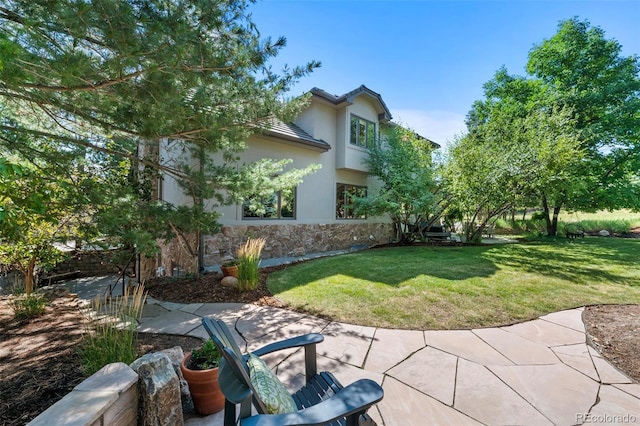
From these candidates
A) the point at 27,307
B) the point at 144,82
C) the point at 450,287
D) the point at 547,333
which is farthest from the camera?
the point at 450,287

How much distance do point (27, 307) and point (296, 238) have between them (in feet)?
22.9

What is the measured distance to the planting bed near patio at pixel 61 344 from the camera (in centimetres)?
222

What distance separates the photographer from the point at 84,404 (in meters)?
1.48

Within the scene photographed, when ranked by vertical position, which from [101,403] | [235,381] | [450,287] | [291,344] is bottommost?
[450,287]

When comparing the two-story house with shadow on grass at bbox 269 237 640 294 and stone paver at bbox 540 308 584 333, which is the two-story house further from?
stone paver at bbox 540 308 584 333

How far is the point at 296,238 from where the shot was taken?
10.1m

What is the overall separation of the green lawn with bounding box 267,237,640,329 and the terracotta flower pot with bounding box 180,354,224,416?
89.4 inches

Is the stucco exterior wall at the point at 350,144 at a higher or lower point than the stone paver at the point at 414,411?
higher

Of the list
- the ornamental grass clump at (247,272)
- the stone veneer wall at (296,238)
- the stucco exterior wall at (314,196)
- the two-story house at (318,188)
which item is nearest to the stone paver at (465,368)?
the ornamental grass clump at (247,272)

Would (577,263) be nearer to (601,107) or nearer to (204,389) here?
(204,389)

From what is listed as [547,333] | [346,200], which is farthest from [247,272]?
[346,200]

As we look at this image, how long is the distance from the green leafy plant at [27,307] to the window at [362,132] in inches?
413

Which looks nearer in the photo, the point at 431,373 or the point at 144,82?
the point at 431,373

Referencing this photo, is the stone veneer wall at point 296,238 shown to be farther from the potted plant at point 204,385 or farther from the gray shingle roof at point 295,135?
the potted plant at point 204,385
